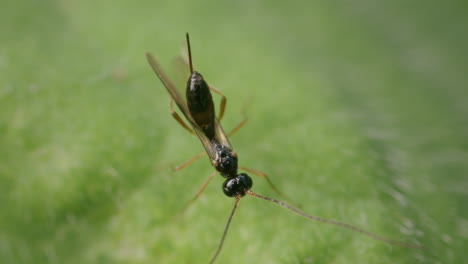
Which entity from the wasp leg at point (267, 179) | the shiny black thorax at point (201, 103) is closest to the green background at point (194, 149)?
the wasp leg at point (267, 179)

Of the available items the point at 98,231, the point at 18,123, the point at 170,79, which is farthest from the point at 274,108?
the point at 18,123

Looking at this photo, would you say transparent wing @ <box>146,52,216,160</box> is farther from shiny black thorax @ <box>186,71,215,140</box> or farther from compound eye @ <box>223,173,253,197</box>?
compound eye @ <box>223,173,253,197</box>

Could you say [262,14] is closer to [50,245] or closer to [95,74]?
[95,74]

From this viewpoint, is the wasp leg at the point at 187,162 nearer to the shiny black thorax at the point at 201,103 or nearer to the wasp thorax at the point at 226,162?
the wasp thorax at the point at 226,162

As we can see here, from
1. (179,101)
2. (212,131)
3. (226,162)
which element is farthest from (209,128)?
(226,162)

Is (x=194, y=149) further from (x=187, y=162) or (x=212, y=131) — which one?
(x=212, y=131)

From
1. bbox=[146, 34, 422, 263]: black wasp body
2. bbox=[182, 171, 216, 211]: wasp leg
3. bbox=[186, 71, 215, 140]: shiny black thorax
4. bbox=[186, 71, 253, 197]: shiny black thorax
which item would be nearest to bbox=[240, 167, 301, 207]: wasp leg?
bbox=[146, 34, 422, 263]: black wasp body

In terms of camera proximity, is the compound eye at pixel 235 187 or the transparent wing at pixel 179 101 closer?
the compound eye at pixel 235 187
